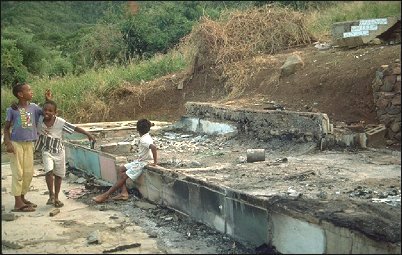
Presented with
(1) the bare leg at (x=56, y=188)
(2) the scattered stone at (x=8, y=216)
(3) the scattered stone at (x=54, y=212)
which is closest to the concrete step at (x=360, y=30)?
(1) the bare leg at (x=56, y=188)

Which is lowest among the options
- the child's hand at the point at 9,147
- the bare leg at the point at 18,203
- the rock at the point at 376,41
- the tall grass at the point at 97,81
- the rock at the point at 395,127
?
the bare leg at the point at 18,203

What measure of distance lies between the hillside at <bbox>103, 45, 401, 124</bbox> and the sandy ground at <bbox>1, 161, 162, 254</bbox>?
4658 millimetres

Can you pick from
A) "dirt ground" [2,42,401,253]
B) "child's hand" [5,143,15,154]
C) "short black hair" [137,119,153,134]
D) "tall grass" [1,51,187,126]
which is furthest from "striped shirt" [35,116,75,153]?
"tall grass" [1,51,187,126]

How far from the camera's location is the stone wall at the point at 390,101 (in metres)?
8.23

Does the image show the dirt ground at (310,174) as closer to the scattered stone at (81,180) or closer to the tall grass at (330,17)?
the scattered stone at (81,180)

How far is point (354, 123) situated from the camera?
913 cm

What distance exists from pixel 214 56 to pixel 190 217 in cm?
959

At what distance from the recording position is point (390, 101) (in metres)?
8.45

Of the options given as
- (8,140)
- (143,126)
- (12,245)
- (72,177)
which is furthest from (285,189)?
(72,177)

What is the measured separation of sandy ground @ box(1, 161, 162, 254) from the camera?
18.3ft

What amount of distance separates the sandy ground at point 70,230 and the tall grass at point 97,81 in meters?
9.43

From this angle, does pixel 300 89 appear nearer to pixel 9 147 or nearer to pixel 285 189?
pixel 285 189

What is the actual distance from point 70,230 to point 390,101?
5.15 m

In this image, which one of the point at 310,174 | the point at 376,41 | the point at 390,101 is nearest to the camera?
the point at 310,174
